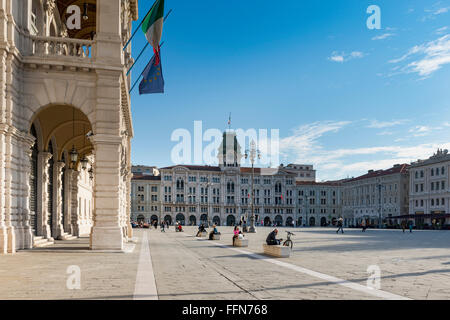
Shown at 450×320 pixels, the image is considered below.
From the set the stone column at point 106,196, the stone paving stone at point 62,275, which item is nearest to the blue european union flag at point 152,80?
the stone column at point 106,196

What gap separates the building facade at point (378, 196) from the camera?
354ft

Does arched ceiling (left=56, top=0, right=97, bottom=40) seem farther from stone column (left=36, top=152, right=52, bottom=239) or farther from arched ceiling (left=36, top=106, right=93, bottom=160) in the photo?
stone column (left=36, top=152, right=52, bottom=239)

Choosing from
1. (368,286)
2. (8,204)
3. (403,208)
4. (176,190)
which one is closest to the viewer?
(368,286)

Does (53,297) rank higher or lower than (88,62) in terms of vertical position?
lower

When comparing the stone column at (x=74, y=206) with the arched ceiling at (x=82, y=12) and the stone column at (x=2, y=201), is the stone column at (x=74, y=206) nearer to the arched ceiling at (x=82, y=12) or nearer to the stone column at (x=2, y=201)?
the arched ceiling at (x=82, y=12)

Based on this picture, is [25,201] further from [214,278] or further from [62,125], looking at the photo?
[214,278]

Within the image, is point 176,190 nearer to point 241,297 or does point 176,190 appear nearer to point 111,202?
point 111,202

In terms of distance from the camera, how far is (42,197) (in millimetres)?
23375

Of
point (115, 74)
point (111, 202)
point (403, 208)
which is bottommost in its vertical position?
point (403, 208)

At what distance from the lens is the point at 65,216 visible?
3002 cm

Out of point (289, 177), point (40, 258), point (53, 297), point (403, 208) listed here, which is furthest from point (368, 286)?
point (289, 177)

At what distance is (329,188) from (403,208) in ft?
120

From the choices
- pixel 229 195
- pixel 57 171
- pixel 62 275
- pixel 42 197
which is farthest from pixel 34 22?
pixel 229 195

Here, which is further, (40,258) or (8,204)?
(8,204)
